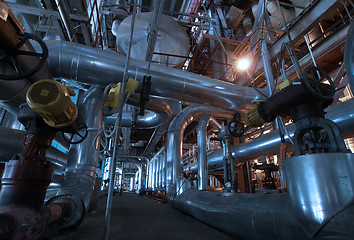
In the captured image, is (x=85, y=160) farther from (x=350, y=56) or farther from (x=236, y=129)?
(x=350, y=56)

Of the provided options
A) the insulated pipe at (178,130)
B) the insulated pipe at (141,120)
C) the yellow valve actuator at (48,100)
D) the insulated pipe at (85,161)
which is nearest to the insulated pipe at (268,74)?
the insulated pipe at (178,130)

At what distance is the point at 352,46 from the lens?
1163 mm

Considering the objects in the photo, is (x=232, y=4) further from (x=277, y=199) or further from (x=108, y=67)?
(x=277, y=199)

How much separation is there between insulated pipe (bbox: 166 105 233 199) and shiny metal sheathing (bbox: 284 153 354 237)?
2823 millimetres

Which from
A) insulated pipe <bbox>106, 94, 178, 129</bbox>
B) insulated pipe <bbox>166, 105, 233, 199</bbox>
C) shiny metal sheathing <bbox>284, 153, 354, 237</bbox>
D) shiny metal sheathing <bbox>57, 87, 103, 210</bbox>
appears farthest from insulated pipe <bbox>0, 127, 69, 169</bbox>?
insulated pipe <bbox>166, 105, 233, 199</bbox>

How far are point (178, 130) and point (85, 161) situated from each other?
2.19m

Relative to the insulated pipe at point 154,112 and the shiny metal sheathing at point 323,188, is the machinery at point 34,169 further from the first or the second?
the insulated pipe at point 154,112

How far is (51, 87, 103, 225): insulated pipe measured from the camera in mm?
1700

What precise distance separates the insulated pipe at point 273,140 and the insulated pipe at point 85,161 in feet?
7.33

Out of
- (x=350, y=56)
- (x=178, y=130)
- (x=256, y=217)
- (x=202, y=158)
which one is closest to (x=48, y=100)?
(x=256, y=217)

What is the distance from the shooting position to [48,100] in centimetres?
99

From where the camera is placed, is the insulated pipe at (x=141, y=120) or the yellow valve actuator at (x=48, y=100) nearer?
the yellow valve actuator at (x=48, y=100)

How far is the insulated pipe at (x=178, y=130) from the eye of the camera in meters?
3.66

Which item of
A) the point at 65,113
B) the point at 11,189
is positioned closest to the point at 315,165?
the point at 65,113
